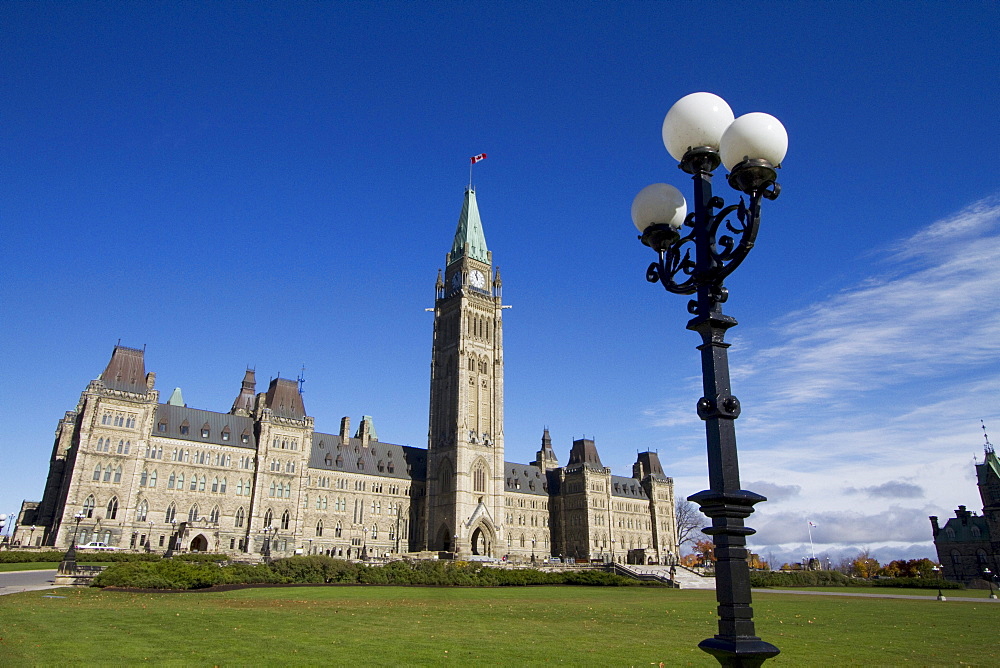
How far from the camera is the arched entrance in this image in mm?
86812

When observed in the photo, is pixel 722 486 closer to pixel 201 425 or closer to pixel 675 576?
pixel 675 576

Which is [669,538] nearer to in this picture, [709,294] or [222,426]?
[222,426]

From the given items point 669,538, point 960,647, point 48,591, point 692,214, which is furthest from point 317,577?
point 669,538

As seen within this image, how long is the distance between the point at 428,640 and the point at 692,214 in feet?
42.7

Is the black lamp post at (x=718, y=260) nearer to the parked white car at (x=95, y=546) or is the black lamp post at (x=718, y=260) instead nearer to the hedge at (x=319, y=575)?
the hedge at (x=319, y=575)

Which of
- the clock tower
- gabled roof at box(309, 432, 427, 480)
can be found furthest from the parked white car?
the clock tower

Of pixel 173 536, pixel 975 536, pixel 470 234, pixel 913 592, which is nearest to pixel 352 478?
pixel 173 536

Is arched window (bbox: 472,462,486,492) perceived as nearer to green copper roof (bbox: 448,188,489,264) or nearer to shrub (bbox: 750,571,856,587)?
green copper roof (bbox: 448,188,489,264)

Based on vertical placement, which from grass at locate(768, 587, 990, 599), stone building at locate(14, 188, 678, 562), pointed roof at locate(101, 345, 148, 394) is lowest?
grass at locate(768, 587, 990, 599)

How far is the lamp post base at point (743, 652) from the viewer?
613 cm

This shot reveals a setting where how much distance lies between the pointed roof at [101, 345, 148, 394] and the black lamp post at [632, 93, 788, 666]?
247 feet

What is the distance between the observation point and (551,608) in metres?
28.6

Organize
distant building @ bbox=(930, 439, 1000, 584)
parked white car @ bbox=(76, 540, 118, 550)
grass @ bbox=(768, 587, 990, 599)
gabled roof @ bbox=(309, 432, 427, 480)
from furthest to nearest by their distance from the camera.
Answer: gabled roof @ bbox=(309, 432, 427, 480)
distant building @ bbox=(930, 439, 1000, 584)
parked white car @ bbox=(76, 540, 118, 550)
grass @ bbox=(768, 587, 990, 599)

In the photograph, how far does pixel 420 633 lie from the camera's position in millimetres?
17922
